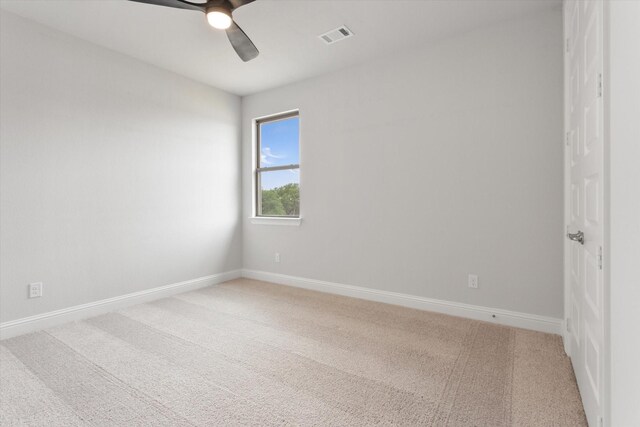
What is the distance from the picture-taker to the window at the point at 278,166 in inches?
162

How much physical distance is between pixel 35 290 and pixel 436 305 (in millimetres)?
3556

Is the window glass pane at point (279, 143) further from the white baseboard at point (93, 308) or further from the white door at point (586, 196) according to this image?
the white door at point (586, 196)

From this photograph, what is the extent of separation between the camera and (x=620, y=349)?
1003 millimetres

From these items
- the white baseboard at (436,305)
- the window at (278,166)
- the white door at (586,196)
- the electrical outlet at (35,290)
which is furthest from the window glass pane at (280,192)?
the white door at (586,196)

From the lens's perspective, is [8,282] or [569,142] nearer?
[569,142]

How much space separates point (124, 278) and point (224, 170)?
1.78 m

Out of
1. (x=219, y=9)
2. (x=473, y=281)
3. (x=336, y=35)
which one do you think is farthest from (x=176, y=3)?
(x=473, y=281)

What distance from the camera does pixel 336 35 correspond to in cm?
286

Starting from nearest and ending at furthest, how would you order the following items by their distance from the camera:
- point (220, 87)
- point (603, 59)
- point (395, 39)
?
1. point (603, 59)
2. point (395, 39)
3. point (220, 87)

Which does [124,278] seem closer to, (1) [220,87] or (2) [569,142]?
(1) [220,87]

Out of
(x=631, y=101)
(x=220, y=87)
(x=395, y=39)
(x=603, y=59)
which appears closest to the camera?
(x=631, y=101)

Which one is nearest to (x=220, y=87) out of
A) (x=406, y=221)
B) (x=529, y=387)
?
(x=406, y=221)

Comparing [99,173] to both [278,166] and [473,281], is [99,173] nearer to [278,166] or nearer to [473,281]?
[278,166]

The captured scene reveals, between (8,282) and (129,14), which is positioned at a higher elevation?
(129,14)
